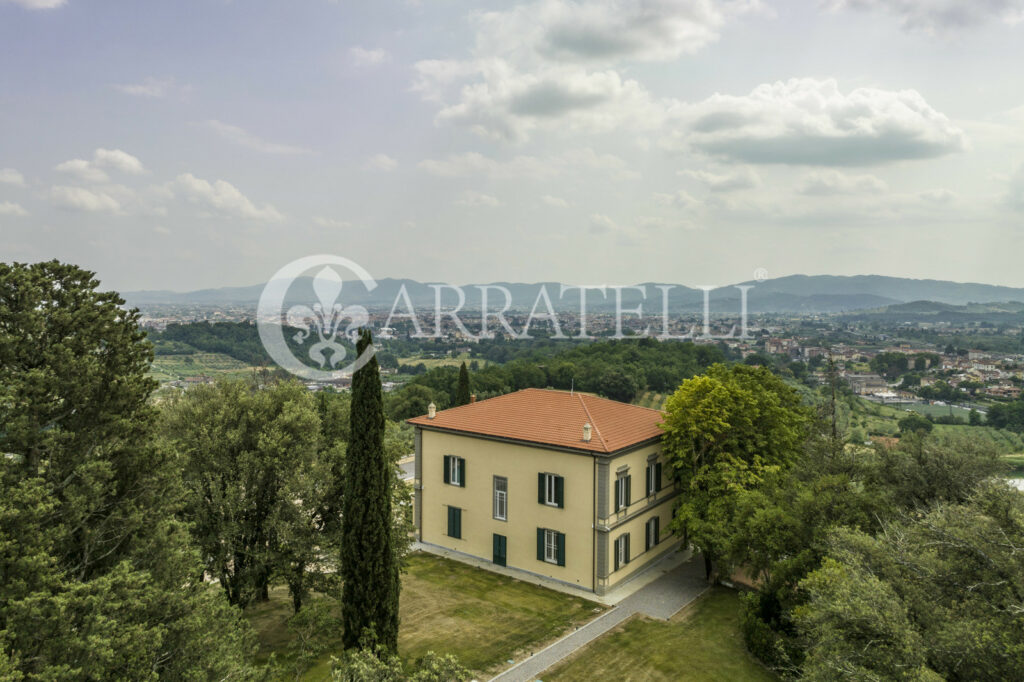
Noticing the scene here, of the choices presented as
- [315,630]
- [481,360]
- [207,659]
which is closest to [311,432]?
[315,630]

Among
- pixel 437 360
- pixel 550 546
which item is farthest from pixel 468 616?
pixel 437 360

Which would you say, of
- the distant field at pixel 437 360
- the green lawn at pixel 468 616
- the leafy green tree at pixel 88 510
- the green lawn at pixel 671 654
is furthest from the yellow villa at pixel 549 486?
the distant field at pixel 437 360

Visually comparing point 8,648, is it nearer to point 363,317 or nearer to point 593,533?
point 593,533

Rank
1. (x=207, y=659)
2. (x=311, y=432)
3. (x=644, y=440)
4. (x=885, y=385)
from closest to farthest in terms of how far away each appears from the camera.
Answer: (x=207, y=659) → (x=311, y=432) → (x=644, y=440) → (x=885, y=385)

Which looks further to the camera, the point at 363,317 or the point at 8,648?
the point at 363,317

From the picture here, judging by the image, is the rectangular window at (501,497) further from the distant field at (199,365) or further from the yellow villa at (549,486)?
the distant field at (199,365)

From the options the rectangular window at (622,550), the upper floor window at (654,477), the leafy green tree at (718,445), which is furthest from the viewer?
the upper floor window at (654,477)
